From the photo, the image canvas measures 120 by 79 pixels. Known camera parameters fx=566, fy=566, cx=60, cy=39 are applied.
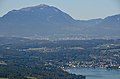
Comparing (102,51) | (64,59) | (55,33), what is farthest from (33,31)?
(64,59)

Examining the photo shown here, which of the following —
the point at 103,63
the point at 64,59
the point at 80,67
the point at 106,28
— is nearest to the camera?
the point at 80,67

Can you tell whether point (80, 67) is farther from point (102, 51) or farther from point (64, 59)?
point (102, 51)

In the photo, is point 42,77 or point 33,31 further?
point 33,31

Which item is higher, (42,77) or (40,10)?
(40,10)

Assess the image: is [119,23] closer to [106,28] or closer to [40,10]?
[106,28]

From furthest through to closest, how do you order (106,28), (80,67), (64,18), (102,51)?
(64,18) < (106,28) < (102,51) < (80,67)

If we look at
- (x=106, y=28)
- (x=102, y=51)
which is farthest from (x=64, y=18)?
(x=102, y=51)
